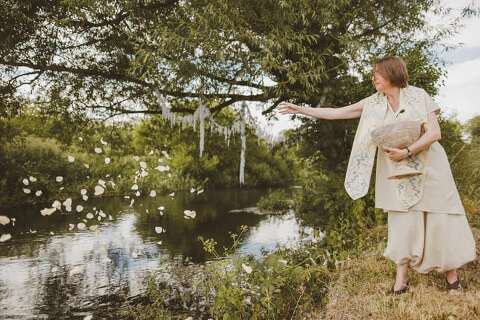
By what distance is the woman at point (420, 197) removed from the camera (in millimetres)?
4047

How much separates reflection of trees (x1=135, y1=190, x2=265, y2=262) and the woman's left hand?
740 cm

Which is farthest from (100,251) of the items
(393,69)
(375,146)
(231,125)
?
(393,69)

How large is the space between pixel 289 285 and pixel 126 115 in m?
6.61

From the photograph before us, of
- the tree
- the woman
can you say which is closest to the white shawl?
the woman

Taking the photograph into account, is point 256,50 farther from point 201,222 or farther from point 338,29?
point 201,222

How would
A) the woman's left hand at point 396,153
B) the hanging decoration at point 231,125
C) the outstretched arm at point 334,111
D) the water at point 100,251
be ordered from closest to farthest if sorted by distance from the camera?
the woman's left hand at point 396,153
the outstretched arm at point 334,111
the water at point 100,251
the hanging decoration at point 231,125

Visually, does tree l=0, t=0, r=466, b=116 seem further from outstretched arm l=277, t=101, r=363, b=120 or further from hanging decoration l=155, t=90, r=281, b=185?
outstretched arm l=277, t=101, r=363, b=120

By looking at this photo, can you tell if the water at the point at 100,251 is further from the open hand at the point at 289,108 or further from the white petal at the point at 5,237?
the open hand at the point at 289,108

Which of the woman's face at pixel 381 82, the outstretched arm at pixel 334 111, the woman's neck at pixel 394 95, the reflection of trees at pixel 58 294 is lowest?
the reflection of trees at pixel 58 294

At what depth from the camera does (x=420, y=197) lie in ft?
13.3

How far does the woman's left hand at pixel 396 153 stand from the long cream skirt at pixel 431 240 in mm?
510

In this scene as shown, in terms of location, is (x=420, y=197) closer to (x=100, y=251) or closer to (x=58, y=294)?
(x=58, y=294)

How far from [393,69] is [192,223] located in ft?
42.9

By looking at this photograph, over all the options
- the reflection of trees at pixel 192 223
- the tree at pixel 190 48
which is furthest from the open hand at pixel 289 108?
the reflection of trees at pixel 192 223
